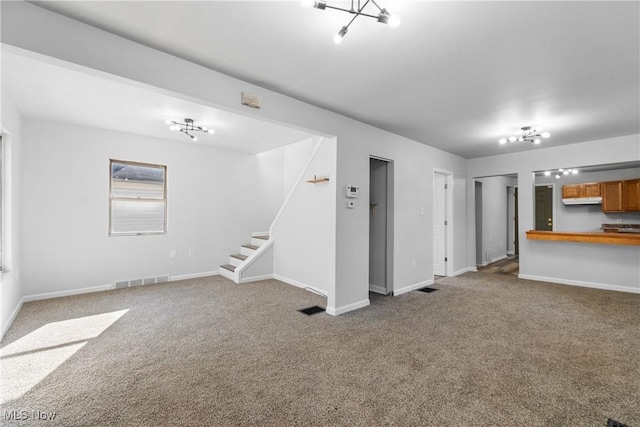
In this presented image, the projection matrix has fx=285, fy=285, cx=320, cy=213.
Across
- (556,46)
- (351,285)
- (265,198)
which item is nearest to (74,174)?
(265,198)

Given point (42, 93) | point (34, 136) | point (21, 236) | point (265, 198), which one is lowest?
point (21, 236)

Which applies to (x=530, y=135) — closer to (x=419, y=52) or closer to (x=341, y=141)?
(x=341, y=141)

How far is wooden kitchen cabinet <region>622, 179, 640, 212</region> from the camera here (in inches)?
220

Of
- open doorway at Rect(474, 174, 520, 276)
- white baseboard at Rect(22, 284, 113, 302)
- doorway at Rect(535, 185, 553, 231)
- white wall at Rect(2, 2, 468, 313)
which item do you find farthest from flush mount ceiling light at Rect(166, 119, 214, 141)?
doorway at Rect(535, 185, 553, 231)

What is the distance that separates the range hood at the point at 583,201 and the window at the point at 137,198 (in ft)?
28.7

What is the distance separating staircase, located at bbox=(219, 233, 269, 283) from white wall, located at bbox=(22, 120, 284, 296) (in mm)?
183

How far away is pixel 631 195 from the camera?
5684 mm

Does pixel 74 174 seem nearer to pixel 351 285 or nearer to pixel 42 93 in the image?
pixel 42 93

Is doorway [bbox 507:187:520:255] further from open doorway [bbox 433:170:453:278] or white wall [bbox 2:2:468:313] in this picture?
open doorway [bbox 433:170:453:278]

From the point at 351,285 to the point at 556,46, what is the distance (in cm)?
307

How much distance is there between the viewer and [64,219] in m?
4.31

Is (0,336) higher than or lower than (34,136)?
lower

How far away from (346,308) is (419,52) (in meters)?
2.90

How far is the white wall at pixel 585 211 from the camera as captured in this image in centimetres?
598
